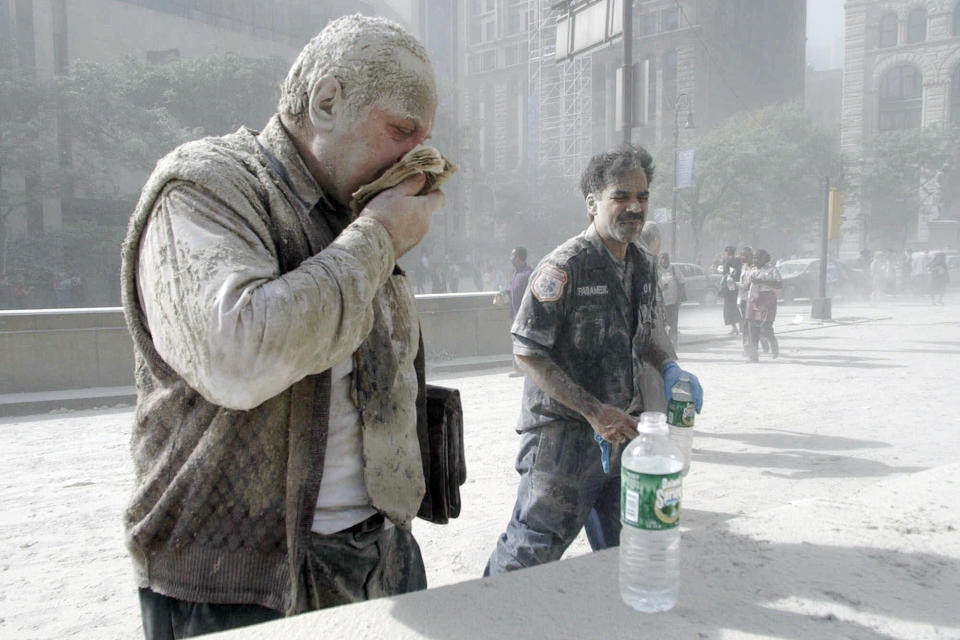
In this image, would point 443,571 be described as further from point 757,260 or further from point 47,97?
point 47,97

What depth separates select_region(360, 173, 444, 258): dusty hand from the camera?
4.74 feet

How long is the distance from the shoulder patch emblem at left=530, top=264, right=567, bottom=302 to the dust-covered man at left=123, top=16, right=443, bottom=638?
1474mm

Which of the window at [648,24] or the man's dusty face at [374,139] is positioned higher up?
the window at [648,24]

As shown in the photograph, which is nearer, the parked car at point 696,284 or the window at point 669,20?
the parked car at point 696,284

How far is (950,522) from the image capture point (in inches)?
81.7

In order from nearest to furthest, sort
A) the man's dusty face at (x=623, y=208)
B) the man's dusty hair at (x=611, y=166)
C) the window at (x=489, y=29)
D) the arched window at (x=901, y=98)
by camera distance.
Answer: the man's dusty face at (x=623, y=208) → the man's dusty hair at (x=611, y=166) → the arched window at (x=901, y=98) → the window at (x=489, y=29)

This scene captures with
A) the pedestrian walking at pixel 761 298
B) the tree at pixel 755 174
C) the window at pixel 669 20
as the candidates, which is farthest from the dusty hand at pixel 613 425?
the window at pixel 669 20

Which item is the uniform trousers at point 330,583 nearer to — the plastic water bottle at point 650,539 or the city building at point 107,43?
the plastic water bottle at point 650,539

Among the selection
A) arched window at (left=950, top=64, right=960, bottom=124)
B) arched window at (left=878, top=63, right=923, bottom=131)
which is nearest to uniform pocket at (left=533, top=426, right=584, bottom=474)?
arched window at (left=950, top=64, right=960, bottom=124)

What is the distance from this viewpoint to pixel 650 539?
1618 mm

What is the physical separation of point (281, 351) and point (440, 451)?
0.84 meters

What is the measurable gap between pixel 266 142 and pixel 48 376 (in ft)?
29.6

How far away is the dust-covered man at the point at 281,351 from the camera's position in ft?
4.08

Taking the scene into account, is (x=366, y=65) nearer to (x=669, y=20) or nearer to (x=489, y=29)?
(x=669, y=20)
